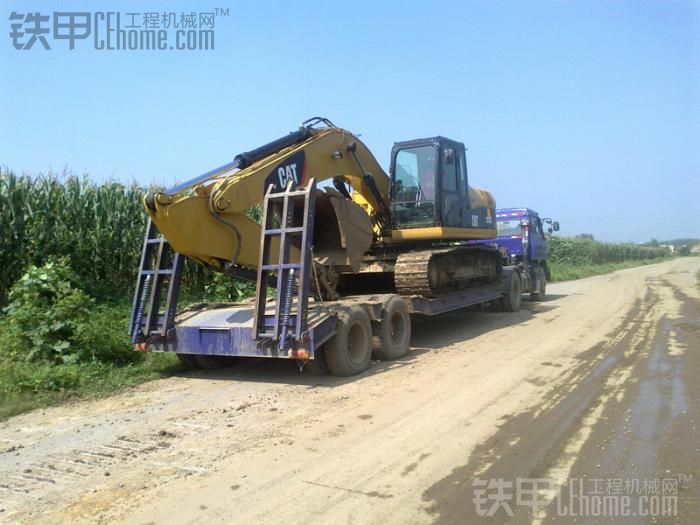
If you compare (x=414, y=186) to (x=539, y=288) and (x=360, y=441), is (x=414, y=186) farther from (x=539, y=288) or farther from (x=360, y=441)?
(x=539, y=288)

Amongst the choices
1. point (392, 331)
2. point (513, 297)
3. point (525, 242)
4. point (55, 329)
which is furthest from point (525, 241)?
point (55, 329)

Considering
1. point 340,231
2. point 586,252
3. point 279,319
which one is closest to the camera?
point 279,319

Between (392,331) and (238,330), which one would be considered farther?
(392,331)

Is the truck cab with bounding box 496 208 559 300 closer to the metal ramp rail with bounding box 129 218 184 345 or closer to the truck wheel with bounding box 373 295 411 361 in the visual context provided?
the truck wheel with bounding box 373 295 411 361

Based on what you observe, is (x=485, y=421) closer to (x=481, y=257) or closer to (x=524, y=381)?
(x=524, y=381)

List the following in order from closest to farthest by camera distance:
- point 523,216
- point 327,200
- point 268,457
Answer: point 268,457, point 327,200, point 523,216

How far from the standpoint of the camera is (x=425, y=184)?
35.0ft

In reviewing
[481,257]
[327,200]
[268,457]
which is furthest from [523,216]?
[268,457]

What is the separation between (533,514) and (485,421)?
5.98 feet

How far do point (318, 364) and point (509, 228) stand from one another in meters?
11.8

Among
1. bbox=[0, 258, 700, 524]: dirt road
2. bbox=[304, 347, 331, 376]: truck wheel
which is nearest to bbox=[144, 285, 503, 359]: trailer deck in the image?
bbox=[304, 347, 331, 376]: truck wheel

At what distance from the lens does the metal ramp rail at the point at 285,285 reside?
672cm

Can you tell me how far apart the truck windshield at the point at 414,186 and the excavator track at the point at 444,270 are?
0.77 meters

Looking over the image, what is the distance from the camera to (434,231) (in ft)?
34.0
